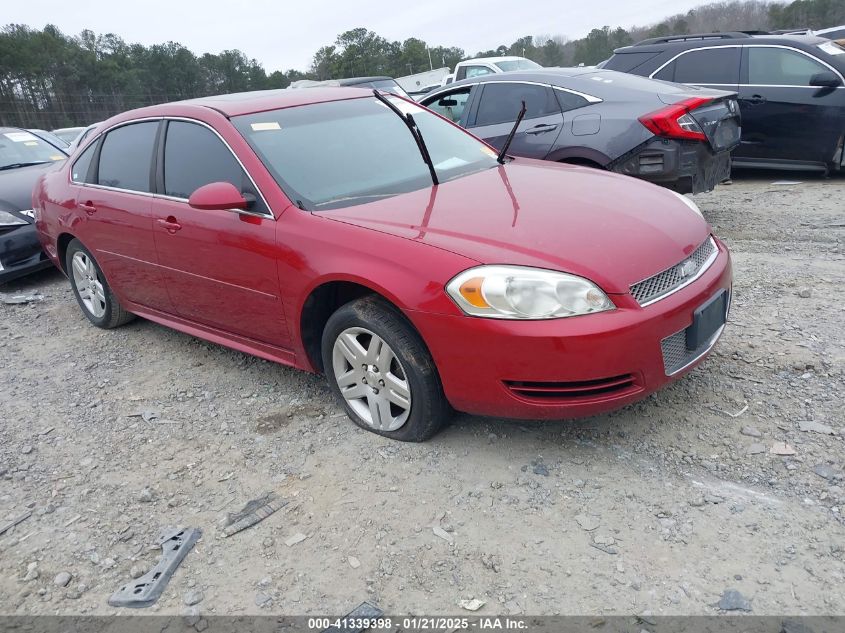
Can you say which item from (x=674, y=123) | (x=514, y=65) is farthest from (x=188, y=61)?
(x=674, y=123)

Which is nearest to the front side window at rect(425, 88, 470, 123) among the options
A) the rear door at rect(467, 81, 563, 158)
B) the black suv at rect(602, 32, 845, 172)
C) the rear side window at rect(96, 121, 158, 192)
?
the rear door at rect(467, 81, 563, 158)

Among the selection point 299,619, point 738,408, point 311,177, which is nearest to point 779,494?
point 738,408

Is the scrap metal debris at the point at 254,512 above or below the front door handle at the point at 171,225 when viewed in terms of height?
below

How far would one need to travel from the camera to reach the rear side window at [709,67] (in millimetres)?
8398

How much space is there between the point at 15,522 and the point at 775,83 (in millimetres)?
8370

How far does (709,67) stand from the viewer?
855cm

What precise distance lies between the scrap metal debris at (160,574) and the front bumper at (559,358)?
3.97 feet

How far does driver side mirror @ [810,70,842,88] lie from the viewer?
767cm

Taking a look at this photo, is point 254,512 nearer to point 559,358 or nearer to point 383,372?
point 383,372

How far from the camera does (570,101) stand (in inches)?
255

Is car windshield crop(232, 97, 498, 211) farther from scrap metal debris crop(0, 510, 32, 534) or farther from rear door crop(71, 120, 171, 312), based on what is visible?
scrap metal debris crop(0, 510, 32, 534)

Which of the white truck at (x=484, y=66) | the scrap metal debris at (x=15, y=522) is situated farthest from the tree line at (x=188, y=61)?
the scrap metal debris at (x=15, y=522)

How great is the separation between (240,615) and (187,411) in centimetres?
174

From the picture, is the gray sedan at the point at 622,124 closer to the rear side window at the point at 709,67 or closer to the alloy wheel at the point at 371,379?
the rear side window at the point at 709,67
